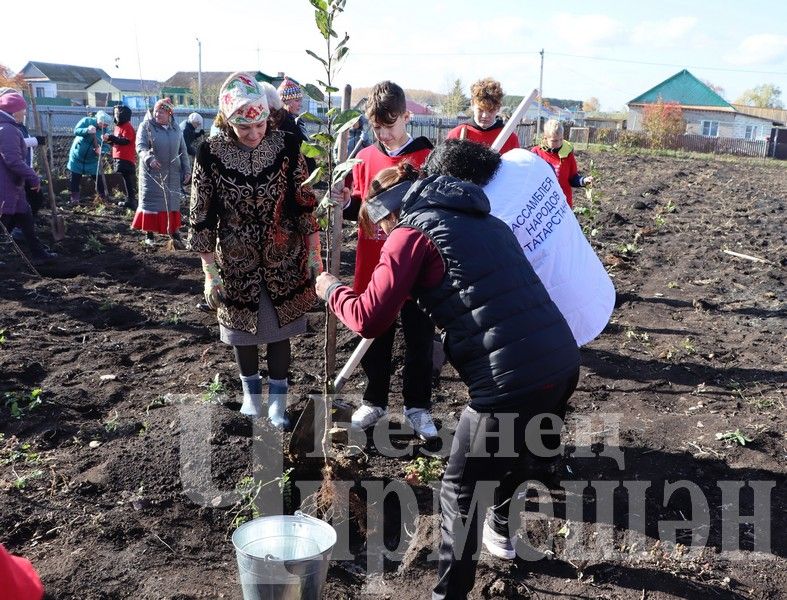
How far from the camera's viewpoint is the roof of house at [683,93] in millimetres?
57938

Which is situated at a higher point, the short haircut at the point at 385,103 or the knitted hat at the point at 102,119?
the knitted hat at the point at 102,119

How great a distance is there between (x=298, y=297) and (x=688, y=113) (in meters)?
60.2

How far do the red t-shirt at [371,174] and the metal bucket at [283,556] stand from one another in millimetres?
1572

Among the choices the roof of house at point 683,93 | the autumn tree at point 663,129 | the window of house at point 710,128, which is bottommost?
Answer: the autumn tree at point 663,129

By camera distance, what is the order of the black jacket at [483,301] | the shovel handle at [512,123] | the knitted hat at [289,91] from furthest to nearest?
the knitted hat at [289,91] < the shovel handle at [512,123] < the black jacket at [483,301]

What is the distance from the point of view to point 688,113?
57688 millimetres

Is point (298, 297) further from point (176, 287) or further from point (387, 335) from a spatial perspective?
point (176, 287)

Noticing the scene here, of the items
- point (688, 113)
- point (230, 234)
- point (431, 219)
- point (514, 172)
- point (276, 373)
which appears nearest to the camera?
point (431, 219)

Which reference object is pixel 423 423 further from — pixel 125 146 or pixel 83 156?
pixel 83 156

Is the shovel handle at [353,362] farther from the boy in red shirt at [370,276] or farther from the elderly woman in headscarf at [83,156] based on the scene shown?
the elderly woman in headscarf at [83,156]

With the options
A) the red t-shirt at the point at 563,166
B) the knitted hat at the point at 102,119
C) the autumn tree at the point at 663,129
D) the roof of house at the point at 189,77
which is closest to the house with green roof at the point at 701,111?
the autumn tree at the point at 663,129

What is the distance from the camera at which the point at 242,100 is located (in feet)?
11.1

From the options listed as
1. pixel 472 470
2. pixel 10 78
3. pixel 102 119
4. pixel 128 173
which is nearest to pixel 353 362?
pixel 472 470

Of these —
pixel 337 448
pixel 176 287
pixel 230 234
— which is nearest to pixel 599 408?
pixel 337 448
